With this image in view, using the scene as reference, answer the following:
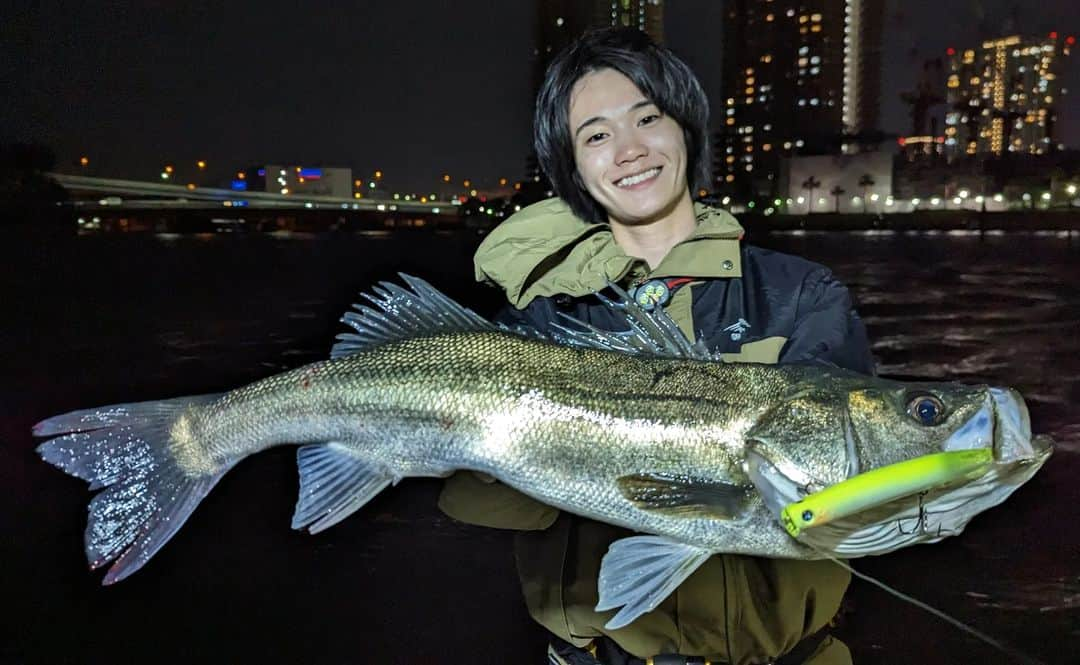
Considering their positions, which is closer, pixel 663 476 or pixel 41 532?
pixel 663 476

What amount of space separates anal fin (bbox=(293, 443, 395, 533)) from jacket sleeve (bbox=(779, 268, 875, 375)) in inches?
63.9

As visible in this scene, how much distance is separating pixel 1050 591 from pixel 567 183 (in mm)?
6341

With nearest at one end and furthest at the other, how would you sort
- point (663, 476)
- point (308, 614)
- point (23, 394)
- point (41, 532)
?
point (663, 476) < point (308, 614) < point (41, 532) < point (23, 394)

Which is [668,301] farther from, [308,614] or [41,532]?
[41,532]

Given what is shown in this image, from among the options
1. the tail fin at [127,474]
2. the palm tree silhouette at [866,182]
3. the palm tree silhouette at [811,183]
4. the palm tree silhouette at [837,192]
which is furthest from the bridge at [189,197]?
the tail fin at [127,474]

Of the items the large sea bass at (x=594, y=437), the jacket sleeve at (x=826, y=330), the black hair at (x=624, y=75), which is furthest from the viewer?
the black hair at (x=624, y=75)

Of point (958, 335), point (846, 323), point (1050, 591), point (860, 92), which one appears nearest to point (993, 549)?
point (1050, 591)

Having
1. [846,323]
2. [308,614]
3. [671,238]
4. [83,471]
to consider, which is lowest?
[308,614]

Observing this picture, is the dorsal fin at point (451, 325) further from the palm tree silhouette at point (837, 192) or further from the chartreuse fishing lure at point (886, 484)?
the palm tree silhouette at point (837, 192)

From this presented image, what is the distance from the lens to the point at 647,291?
3.14m

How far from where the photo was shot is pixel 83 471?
9.57 ft

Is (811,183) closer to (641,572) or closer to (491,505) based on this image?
(491,505)

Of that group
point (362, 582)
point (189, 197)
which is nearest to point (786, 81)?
point (189, 197)

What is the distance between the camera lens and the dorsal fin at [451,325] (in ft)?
9.41
